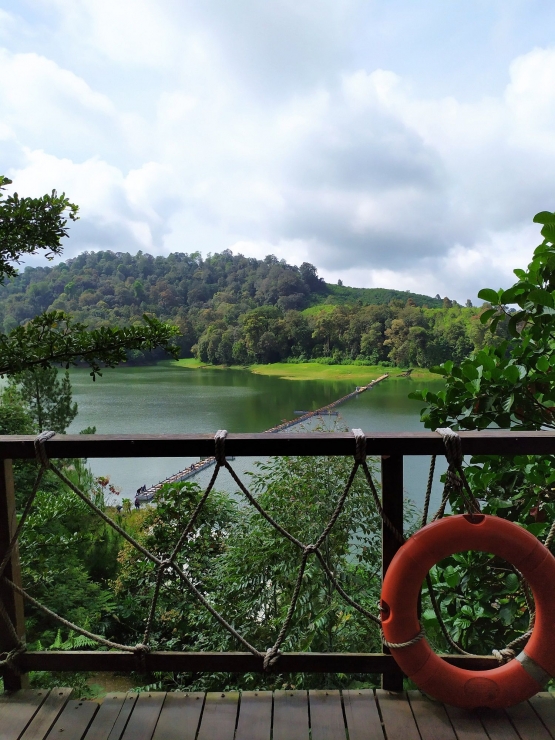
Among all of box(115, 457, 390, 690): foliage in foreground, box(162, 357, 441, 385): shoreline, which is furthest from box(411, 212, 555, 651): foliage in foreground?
box(162, 357, 441, 385): shoreline

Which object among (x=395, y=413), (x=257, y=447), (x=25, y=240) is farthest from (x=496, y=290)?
(x=395, y=413)

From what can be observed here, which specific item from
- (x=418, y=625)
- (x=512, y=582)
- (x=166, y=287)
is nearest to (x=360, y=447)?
(x=418, y=625)

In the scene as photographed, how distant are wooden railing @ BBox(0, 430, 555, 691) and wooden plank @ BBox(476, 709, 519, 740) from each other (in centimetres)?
10

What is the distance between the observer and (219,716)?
3.68 feet

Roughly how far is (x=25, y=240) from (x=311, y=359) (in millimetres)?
18217

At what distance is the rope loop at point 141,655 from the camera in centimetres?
117

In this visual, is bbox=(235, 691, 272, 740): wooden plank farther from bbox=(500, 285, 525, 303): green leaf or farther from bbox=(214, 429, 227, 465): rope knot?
bbox=(500, 285, 525, 303): green leaf

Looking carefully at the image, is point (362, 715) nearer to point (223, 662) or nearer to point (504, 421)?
point (223, 662)

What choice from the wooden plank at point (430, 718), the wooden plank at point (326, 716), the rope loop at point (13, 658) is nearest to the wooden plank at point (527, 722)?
the wooden plank at point (430, 718)

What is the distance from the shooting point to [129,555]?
16.2ft

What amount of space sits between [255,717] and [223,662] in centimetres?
13

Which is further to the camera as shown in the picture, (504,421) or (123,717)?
(504,421)

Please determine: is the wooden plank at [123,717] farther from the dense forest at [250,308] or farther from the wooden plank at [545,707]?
the dense forest at [250,308]

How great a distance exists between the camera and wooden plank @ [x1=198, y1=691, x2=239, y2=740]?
1.07 meters
